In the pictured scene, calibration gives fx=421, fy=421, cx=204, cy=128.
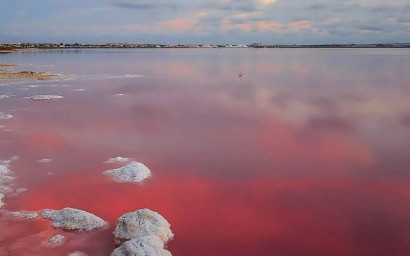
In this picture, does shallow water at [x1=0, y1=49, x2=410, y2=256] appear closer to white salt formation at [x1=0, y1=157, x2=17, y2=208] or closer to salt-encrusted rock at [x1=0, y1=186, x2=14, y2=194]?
white salt formation at [x1=0, y1=157, x2=17, y2=208]

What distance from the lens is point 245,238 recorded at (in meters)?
8.41

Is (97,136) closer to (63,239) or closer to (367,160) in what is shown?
(63,239)

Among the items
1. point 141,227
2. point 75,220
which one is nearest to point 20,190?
point 75,220

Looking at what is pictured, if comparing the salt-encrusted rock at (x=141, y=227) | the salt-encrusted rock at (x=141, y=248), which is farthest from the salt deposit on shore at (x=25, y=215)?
the salt-encrusted rock at (x=141, y=248)

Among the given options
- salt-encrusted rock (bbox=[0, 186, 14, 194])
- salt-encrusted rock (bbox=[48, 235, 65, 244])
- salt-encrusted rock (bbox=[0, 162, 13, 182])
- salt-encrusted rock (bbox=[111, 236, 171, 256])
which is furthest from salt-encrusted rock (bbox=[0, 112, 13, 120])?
salt-encrusted rock (bbox=[111, 236, 171, 256])

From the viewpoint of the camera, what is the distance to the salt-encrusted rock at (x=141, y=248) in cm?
695

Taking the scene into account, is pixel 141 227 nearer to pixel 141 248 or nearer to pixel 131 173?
pixel 141 248

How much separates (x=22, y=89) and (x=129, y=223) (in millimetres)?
26105

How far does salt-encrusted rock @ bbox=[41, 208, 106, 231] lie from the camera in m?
8.41

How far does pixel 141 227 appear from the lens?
795 centimetres

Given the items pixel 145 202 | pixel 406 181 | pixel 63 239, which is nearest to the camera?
pixel 63 239

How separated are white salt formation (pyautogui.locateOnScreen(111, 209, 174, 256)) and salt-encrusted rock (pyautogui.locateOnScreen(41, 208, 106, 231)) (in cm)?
67

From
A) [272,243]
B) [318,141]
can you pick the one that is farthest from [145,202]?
[318,141]

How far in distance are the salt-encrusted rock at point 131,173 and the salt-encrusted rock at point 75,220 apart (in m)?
2.56
